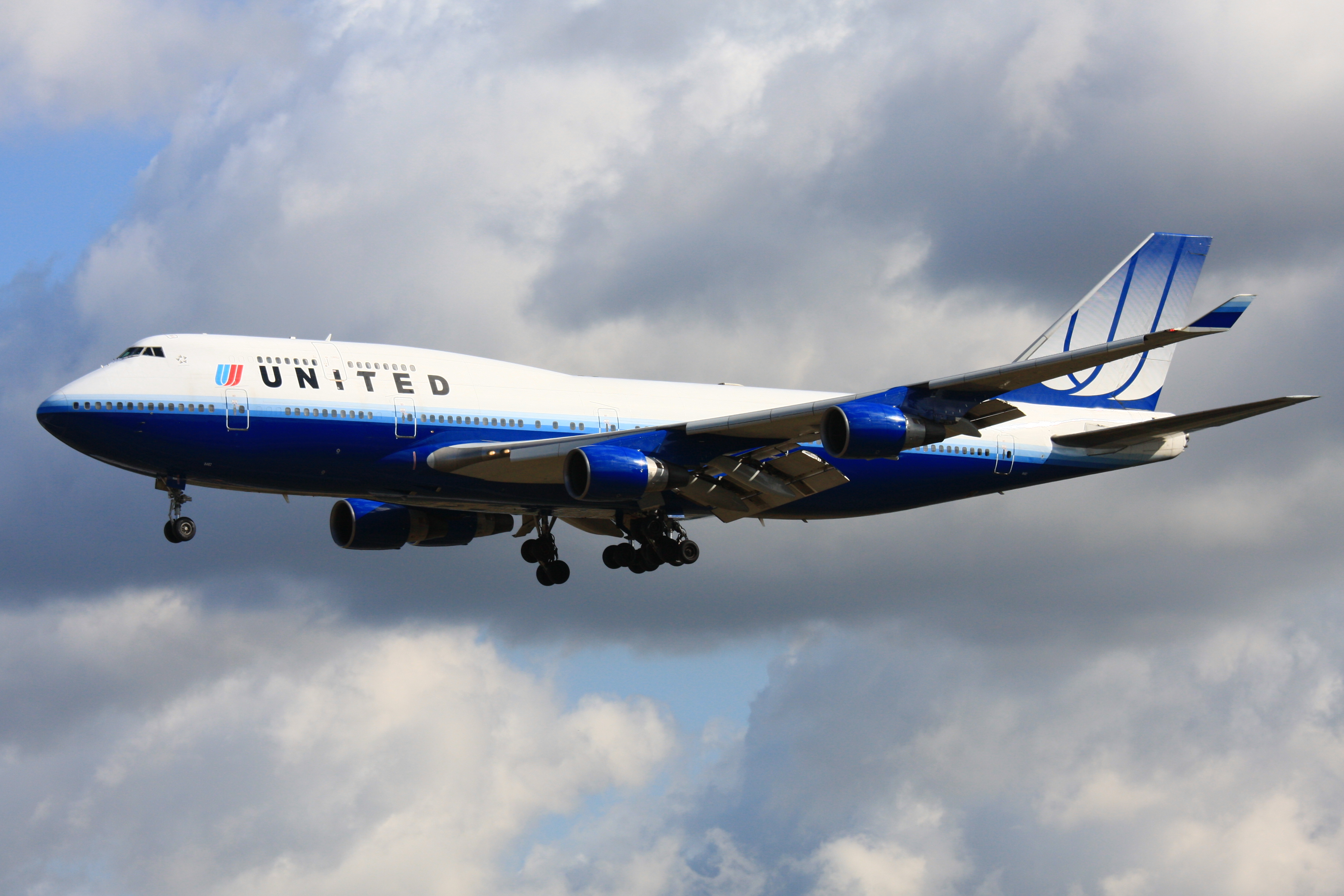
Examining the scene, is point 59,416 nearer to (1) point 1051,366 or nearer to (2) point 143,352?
(2) point 143,352

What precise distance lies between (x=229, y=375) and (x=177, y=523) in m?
4.79

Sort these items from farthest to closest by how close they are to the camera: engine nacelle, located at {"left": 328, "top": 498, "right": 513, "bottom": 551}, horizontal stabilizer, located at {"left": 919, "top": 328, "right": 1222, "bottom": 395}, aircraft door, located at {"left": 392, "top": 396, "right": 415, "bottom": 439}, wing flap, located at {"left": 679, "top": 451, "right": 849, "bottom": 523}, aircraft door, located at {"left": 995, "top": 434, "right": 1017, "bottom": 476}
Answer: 1. engine nacelle, located at {"left": 328, "top": 498, "right": 513, "bottom": 551}
2. aircraft door, located at {"left": 995, "top": 434, "right": 1017, "bottom": 476}
3. wing flap, located at {"left": 679, "top": 451, "right": 849, "bottom": 523}
4. aircraft door, located at {"left": 392, "top": 396, "right": 415, "bottom": 439}
5. horizontal stabilizer, located at {"left": 919, "top": 328, "right": 1222, "bottom": 395}

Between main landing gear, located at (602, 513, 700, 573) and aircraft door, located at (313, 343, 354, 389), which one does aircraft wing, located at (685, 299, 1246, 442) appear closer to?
main landing gear, located at (602, 513, 700, 573)

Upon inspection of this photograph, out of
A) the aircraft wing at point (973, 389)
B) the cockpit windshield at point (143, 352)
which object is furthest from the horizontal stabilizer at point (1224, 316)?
the cockpit windshield at point (143, 352)

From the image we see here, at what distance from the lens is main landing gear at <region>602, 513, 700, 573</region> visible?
52312mm

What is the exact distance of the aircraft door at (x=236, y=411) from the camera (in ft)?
146

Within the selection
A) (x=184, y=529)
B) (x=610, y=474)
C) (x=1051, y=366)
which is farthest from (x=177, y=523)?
(x=1051, y=366)

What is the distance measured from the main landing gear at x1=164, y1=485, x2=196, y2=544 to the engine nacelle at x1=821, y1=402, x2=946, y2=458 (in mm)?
18700

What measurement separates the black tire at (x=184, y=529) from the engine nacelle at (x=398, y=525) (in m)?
9.44

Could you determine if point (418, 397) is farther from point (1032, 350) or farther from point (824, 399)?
point (1032, 350)

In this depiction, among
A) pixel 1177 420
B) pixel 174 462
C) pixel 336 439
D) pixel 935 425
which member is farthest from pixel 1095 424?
pixel 174 462

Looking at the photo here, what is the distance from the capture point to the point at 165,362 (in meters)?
45.0

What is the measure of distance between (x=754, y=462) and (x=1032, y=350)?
47.6 ft

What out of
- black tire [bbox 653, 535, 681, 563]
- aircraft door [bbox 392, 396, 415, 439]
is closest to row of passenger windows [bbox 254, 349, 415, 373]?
aircraft door [bbox 392, 396, 415, 439]
